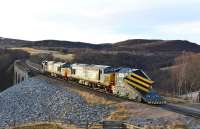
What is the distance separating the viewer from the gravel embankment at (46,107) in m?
39.6

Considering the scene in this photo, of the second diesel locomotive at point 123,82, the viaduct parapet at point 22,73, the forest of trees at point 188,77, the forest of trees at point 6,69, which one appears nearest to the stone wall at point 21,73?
the viaduct parapet at point 22,73

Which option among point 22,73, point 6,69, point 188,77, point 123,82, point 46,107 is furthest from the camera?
point 6,69

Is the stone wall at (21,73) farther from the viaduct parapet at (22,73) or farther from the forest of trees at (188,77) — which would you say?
the forest of trees at (188,77)

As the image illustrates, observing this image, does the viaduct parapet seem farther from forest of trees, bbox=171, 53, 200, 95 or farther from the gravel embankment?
forest of trees, bbox=171, 53, 200, 95

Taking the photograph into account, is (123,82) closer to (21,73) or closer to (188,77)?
(188,77)

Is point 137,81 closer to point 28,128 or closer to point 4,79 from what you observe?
point 28,128

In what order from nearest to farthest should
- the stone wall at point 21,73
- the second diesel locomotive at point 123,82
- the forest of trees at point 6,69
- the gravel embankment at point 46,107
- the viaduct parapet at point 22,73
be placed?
the gravel embankment at point 46,107 → the second diesel locomotive at point 123,82 → the viaduct parapet at point 22,73 → the stone wall at point 21,73 → the forest of trees at point 6,69

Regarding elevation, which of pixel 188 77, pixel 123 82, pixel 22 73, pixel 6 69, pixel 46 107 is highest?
pixel 123 82

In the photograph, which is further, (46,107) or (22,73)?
(22,73)

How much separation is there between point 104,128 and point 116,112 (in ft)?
30.8

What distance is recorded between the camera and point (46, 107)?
151 feet

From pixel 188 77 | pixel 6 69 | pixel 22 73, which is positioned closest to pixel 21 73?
pixel 22 73

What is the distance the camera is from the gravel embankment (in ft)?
130

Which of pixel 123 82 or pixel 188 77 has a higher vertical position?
pixel 123 82
